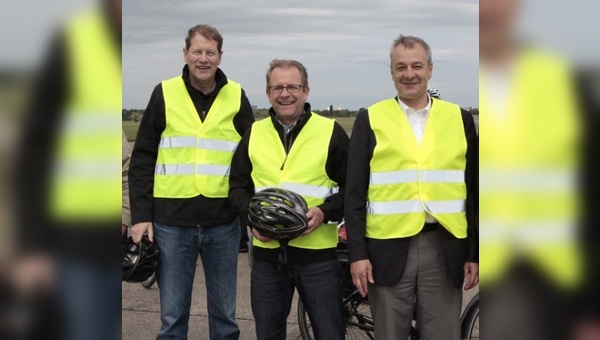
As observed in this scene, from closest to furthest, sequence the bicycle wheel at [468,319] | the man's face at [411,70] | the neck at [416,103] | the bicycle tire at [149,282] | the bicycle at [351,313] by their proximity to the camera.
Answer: the man's face at [411,70] < the neck at [416,103] < the bicycle wheel at [468,319] < the bicycle at [351,313] < the bicycle tire at [149,282]

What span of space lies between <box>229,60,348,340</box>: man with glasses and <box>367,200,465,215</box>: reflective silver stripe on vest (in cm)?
40

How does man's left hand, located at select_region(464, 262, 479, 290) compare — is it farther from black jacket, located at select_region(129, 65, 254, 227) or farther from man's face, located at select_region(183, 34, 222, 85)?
man's face, located at select_region(183, 34, 222, 85)

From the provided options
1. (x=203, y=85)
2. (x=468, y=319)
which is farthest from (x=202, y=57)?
(x=468, y=319)

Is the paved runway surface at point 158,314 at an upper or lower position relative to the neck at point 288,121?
lower

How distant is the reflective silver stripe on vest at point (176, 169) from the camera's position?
13.4 ft

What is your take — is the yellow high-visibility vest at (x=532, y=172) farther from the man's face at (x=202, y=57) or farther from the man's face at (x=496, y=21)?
the man's face at (x=202, y=57)

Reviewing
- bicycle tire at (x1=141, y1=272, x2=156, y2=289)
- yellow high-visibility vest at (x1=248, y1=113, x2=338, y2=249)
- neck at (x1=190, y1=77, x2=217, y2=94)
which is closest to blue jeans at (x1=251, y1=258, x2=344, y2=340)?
yellow high-visibility vest at (x1=248, y1=113, x2=338, y2=249)

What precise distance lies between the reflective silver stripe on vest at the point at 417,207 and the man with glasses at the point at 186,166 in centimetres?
106

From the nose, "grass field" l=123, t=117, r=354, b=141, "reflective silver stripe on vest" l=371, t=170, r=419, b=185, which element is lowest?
"reflective silver stripe on vest" l=371, t=170, r=419, b=185

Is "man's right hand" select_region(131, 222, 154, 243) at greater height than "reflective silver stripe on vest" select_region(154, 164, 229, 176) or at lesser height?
lesser

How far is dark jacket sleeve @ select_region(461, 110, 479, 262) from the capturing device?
3.38m

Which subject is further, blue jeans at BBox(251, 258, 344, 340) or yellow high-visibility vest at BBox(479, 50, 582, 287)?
blue jeans at BBox(251, 258, 344, 340)

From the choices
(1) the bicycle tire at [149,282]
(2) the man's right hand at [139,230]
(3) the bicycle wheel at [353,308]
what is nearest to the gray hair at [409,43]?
(2) the man's right hand at [139,230]

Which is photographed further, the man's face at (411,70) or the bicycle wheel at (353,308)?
the bicycle wheel at (353,308)
